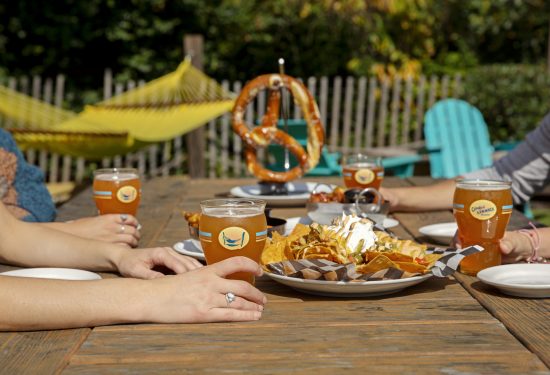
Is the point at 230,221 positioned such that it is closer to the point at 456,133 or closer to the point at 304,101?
the point at 304,101

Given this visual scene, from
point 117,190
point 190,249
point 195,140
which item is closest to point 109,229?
point 117,190

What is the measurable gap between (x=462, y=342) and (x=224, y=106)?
483 centimetres

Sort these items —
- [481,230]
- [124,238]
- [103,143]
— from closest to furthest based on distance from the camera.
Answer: [481,230], [124,238], [103,143]

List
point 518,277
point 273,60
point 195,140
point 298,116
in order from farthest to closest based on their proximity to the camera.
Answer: point 273,60 < point 298,116 < point 195,140 < point 518,277

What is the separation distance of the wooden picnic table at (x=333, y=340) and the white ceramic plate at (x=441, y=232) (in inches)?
15.6

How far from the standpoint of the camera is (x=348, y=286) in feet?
4.72

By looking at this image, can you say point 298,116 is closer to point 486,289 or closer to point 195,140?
point 195,140

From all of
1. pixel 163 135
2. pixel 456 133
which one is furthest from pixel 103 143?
pixel 456 133

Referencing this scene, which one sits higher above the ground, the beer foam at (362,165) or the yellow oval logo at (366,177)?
the beer foam at (362,165)

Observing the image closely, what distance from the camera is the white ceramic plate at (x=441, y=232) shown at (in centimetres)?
197

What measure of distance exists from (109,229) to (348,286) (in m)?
0.79

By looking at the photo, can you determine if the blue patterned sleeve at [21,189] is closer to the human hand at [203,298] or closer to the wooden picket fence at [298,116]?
the human hand at [203,298]

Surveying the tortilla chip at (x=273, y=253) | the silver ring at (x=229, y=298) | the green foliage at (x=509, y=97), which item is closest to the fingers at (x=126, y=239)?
Result: the tortilla chip at (x=273, y=253)

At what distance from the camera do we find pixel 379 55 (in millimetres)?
8898
